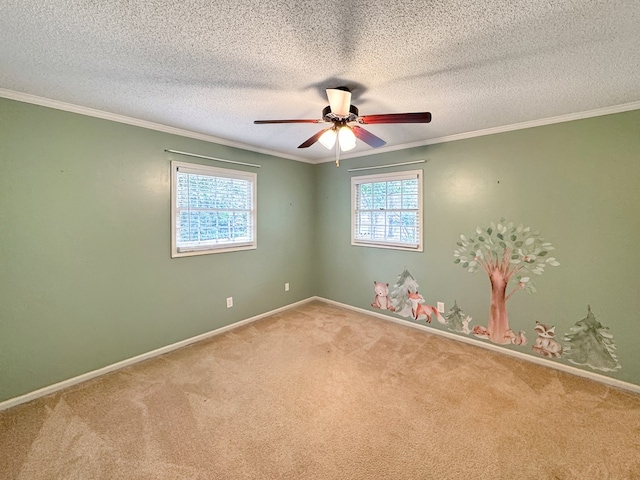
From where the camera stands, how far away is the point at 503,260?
294 cm

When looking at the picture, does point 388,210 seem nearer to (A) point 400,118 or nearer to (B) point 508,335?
(B) point 508,335

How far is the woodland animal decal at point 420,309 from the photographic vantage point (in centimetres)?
342

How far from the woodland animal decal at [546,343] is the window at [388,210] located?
1.41 m

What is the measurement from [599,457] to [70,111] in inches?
178

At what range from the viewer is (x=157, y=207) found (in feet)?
9.41

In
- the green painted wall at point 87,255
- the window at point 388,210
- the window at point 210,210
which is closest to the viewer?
the green painted wall at point 87,255

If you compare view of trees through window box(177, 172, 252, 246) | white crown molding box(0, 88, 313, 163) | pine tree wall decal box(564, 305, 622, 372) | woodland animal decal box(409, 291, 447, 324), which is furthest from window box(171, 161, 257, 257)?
pine tree wall decal box(564, 305, 622, 372)

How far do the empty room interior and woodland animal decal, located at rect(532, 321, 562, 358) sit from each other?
20 millimetres

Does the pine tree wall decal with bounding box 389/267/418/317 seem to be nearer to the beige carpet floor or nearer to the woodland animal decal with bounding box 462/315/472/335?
the woodland animal decal with bounding box 462/315/472/335

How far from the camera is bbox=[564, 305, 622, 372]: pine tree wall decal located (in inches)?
95.6

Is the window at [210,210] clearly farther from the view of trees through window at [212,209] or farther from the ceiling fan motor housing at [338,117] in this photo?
the ceiling fan motor housing at [338,117]

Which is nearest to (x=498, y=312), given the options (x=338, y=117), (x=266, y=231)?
(x=338, y=117)

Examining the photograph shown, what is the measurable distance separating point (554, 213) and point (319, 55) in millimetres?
2587

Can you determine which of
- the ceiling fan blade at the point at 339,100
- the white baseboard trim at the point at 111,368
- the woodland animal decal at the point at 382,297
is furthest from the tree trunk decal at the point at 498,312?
the white baseboard trim at the point at 111,368
